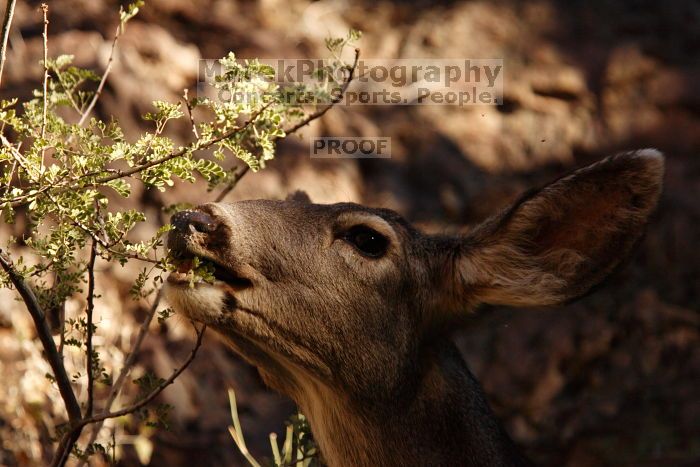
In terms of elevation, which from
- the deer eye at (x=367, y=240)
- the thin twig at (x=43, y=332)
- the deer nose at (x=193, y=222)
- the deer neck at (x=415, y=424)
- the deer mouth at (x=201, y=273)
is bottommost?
the deer neck at (x=415, y=424)

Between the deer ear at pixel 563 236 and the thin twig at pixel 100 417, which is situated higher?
the deer ear at pixel 563 236

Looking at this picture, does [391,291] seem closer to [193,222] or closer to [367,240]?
[367,240]

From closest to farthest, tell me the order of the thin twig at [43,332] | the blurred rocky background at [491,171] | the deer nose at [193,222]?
the thin twig at [43,332] → the deer nose at [193,222] → the blurred rocky background at [491,171]

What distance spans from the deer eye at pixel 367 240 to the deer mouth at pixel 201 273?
513mm

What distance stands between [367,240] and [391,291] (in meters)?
0.22

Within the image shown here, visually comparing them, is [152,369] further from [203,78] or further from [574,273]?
[574,273]

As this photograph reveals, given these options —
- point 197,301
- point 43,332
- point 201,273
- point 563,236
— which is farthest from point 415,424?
point 43,332

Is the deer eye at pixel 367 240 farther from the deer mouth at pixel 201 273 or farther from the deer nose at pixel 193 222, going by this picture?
the deer nose at pixel 193 222

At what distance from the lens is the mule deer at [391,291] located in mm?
3369

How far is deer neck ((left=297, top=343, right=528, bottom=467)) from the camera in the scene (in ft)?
12.0

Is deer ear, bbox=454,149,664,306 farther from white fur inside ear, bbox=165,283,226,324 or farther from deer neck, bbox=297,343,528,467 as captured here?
white fur inside ear, bbox=165,283,226,324

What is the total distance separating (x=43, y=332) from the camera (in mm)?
3188

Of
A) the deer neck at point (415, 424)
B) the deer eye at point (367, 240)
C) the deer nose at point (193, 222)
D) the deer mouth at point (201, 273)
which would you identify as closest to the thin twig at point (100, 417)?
the deer mouth at point (201, 273)

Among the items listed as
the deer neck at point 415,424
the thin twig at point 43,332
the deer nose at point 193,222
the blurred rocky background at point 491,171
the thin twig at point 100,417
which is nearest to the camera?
the thin twig at point 43,332
